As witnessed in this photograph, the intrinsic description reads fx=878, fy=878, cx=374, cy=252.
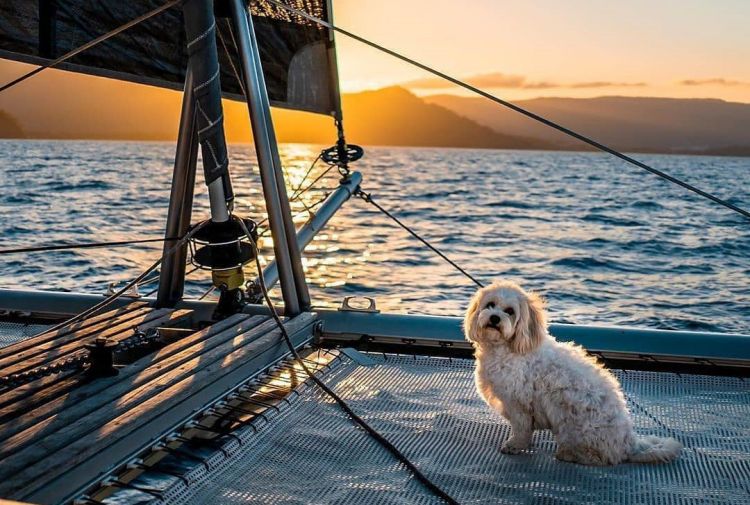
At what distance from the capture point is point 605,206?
106 ft

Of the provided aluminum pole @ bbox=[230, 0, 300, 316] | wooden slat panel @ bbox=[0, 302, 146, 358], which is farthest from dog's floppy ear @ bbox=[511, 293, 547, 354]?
wooden slat panel @ bbox=[0, 302, 146, 358]

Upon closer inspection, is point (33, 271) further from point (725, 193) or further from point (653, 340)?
point (725, 193)

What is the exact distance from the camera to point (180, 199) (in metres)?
5.99

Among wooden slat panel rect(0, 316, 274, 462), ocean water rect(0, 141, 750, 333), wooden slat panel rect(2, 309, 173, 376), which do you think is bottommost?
ocean water rect(0, 141, 750, 333)

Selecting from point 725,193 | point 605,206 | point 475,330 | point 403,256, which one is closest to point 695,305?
point 403,256

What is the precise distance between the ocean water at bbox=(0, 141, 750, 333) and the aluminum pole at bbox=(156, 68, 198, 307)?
1.91 m

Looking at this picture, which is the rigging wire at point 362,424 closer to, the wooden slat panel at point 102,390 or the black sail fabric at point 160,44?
the wooden slat panel at point 102,390

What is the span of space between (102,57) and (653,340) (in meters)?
4.07

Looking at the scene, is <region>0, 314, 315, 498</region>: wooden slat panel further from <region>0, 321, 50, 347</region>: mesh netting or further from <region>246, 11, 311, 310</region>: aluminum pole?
<region>0, 321, 50, 347</region>: mesh netting

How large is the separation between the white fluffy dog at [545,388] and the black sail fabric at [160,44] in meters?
2.60

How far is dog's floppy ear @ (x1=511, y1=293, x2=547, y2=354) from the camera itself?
4086 millimetres

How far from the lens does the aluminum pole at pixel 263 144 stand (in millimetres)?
5660

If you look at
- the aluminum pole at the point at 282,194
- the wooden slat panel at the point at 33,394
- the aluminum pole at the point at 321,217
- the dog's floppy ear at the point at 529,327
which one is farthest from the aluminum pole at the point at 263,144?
the dog's floppy ear at the point at 529,327

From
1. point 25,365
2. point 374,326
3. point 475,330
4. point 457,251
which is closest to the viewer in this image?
point 475,330
